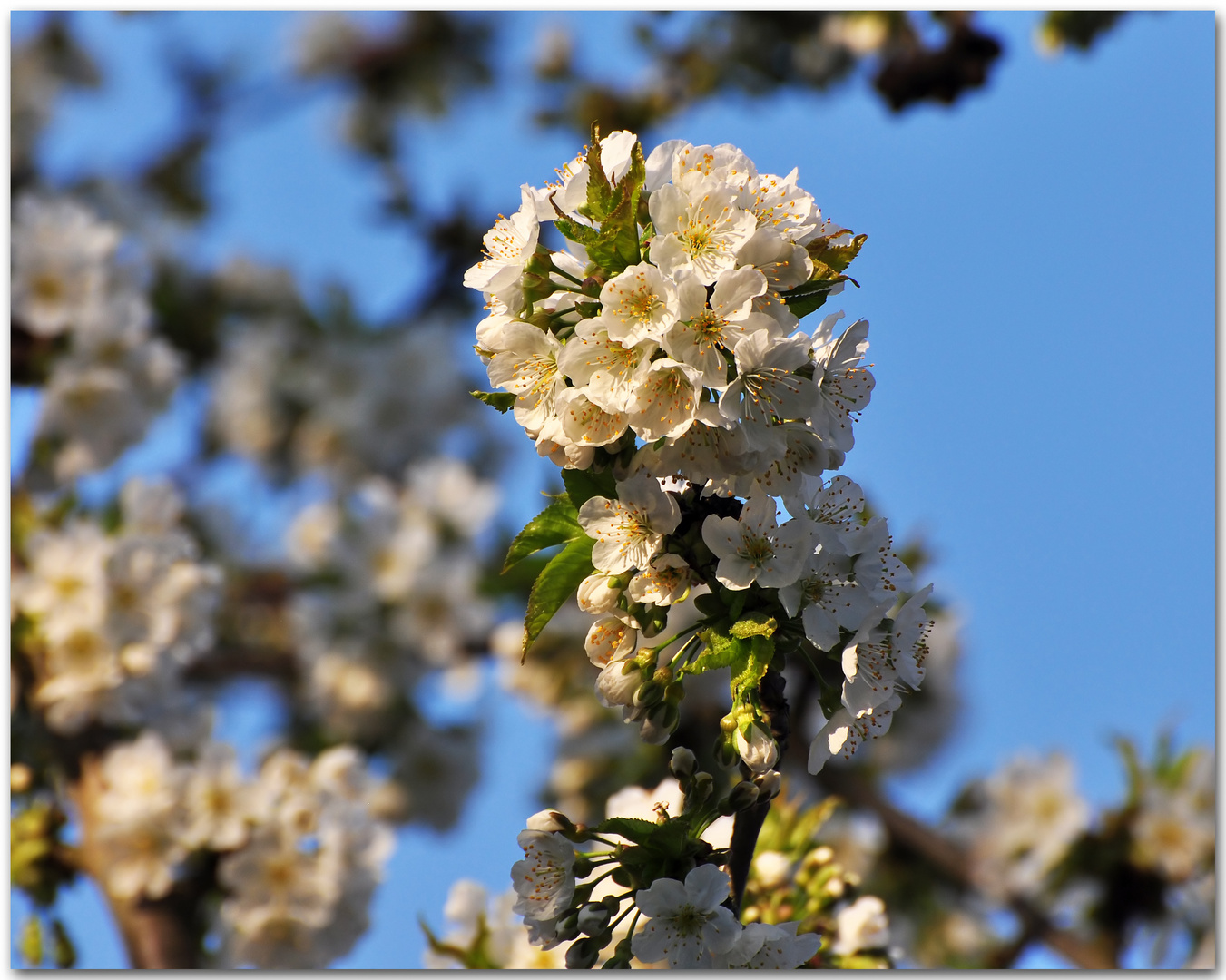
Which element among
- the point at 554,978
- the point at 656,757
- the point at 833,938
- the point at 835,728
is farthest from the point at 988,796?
the point at 835,728

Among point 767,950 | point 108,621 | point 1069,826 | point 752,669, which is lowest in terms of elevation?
point 767,950

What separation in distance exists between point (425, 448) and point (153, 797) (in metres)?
3.61

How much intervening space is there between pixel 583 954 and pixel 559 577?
1.40 ft

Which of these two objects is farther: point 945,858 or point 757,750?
point 945,858

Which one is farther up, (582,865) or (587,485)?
(587,485)

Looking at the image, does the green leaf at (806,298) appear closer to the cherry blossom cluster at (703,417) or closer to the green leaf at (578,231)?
the cherry blossom cluster at (703,417)

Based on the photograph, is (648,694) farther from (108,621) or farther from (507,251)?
(108,621)

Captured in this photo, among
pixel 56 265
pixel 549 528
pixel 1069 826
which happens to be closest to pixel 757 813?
pixel 549 528

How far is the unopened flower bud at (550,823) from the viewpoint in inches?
50.6

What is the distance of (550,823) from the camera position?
1.29 metres

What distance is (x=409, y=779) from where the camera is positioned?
16.4 feet

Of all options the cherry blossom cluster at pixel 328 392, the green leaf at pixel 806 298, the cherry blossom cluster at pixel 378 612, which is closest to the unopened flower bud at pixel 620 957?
the green leaf at pixel 806 298

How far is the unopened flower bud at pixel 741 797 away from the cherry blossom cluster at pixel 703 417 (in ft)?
0.10

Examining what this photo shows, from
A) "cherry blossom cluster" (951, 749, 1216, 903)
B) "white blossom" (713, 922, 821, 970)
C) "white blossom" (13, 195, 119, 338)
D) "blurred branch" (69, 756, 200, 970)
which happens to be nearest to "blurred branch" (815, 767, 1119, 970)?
"cherry blossom cluster" (951, 749, 1216, 903)
